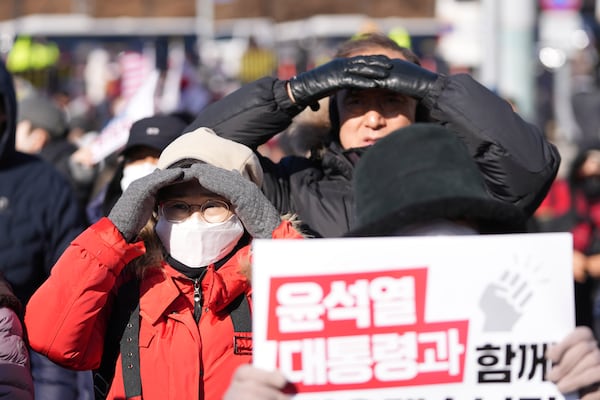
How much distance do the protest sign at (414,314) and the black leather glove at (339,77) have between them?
1188 millimetres

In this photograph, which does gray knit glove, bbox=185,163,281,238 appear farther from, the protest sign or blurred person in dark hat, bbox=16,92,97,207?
blurred person in dark hat, bbox=16,92,97,207

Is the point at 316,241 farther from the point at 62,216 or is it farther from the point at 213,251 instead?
the point at 62,216

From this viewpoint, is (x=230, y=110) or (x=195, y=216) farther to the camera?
(x=230, y=110)

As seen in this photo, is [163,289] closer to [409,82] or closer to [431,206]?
[431,206]

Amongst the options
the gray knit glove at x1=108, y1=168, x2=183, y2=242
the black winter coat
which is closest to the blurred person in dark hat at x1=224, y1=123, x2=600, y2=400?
the gray knit glove at x1=108, y1=168, x2=183, y2=242

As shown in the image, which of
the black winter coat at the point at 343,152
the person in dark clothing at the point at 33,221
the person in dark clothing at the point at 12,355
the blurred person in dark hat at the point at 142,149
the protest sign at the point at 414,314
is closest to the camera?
the protest sign at the point at 414,314

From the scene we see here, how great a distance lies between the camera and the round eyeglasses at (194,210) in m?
3.10

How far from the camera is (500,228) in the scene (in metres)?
2.50

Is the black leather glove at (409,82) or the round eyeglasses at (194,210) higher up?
the black leather glove at (409,82)

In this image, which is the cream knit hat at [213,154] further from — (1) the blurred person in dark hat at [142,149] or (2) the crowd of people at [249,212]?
(1) the blurred person in dark hat at [142,149]

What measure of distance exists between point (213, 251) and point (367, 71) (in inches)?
30.9

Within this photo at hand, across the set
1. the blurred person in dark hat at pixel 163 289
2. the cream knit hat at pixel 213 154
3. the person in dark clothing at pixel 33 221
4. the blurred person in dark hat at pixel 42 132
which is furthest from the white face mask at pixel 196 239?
the blurred person in dark hat at pixel 42 132

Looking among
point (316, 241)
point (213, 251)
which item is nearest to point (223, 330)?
point (213, 251)

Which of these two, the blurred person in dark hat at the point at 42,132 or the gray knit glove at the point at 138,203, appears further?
the blurred person in dark hat at the point at 42,132
